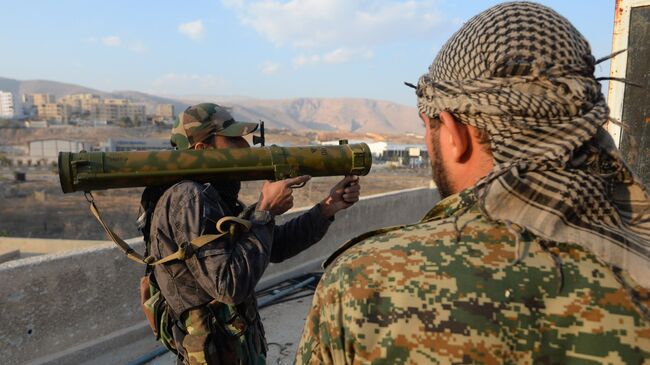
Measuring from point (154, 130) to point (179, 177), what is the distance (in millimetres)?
58005

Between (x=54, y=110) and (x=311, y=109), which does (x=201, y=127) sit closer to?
(x=54, y=110)

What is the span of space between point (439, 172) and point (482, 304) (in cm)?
35

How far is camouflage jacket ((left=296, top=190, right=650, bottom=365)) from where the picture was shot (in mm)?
853

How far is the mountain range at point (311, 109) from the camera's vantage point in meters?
143

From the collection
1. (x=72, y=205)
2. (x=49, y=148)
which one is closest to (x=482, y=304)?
(x=72, y=205)

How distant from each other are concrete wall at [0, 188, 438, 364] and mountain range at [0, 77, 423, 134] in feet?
426

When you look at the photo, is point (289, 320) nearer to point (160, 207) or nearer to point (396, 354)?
point (160, 207)

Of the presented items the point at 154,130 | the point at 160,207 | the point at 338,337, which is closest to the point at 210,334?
the point at 160,207

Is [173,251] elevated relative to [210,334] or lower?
elevated

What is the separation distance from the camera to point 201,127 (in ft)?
7.63

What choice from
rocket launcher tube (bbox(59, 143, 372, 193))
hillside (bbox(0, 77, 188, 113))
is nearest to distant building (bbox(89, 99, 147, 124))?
hillside (bbox(0, 77, 188, 113))

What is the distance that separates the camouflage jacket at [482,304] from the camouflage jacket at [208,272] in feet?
3.51

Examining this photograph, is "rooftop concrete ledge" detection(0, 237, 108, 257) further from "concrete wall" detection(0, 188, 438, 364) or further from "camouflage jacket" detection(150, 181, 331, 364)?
"camouflage jacket" detection(150, 181, 331, 364)

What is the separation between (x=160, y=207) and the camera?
2068 millimetres
